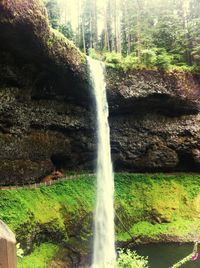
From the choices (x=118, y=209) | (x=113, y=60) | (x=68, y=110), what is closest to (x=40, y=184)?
(x=68, y=110)

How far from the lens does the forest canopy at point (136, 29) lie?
2375 centimetres

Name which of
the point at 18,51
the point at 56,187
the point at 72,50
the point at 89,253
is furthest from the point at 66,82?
the point at 89,253

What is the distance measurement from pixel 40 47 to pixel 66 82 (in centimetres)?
353

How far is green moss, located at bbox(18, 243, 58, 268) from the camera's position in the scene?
13.8 m

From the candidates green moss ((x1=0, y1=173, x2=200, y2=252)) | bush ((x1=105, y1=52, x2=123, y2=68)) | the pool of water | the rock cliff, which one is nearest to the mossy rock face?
the rock cliff

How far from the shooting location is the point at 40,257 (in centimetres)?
1478

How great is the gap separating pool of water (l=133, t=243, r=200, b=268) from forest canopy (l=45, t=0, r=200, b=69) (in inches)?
364

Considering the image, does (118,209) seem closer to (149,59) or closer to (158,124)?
(158,124)

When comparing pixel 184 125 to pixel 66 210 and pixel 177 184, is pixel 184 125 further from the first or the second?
pixel 66 210

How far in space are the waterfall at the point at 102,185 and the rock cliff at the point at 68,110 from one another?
51 cm

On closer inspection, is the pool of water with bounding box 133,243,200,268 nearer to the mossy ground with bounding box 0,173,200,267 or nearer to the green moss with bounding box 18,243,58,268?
the mossy ground with bounding box 0,173,200,267

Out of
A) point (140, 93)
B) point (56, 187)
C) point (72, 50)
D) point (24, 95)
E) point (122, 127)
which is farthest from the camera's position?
point (122, 127)

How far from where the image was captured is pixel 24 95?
57.9 ft

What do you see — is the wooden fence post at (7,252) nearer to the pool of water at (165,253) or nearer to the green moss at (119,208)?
the green moss at (119,208)
